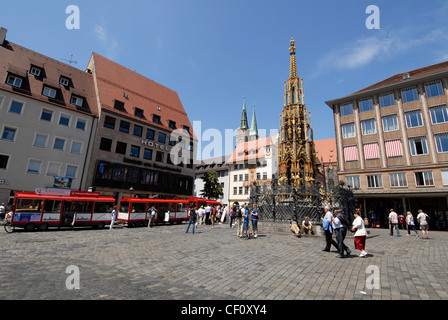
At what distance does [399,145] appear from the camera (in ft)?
88.3

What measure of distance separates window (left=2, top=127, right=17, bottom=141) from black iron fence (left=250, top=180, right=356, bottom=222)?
25.2 meters

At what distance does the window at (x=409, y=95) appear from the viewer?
27047 mm

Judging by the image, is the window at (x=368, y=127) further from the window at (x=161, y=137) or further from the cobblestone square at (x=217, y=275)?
the window at (x=161, y=137)

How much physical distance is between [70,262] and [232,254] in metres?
5.05

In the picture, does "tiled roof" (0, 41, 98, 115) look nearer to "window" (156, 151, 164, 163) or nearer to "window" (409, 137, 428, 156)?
"window" (156, 151, 164, 163)

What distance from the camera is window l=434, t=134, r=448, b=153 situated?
24.3 meters

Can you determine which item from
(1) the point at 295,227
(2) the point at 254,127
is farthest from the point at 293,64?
(2) the point at 254,127

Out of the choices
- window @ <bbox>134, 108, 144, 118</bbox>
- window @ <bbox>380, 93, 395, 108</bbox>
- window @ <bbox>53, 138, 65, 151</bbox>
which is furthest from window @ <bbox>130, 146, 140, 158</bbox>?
window @ <bbox>380, 93, 395, 108</bbox>

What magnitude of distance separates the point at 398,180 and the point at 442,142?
229 inches

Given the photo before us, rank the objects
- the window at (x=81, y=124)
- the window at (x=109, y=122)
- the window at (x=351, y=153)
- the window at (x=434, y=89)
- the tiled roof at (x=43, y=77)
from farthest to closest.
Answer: the window at (x=351, y=153)
the window at (x=109, y=122)
the window at (x=81, y=124)
the window at (x=434, y=89)
the tiled roof at (x=43, y=77)

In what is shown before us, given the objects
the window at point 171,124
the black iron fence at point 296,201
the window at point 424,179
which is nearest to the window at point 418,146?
the window at point 424,179

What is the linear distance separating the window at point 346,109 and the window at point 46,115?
37.3 meters
